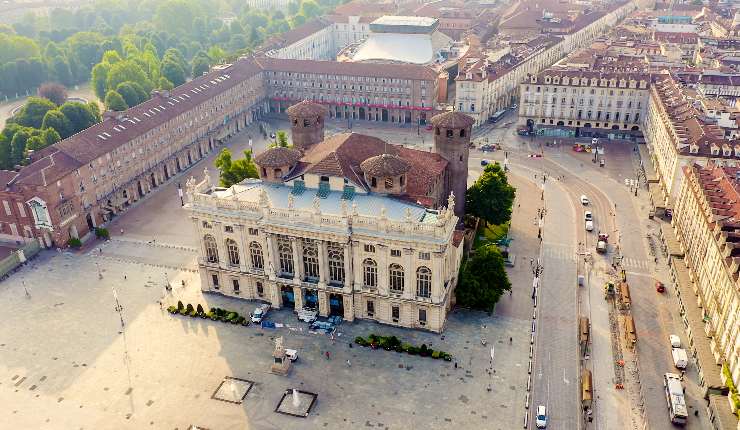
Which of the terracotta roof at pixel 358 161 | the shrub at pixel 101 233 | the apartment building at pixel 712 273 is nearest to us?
the apartment building at pixel 712 273

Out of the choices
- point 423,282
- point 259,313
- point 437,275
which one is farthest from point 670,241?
point 259,313

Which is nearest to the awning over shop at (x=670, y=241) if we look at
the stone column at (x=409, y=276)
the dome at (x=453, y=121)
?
the dome at (x=453, y=121)

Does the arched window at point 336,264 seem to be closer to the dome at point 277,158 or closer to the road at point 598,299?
the dome at point 277,158

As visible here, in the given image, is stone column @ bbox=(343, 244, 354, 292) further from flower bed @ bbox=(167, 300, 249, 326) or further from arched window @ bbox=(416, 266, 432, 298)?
flower bed @ bbox=(167, 300, 249, 326)

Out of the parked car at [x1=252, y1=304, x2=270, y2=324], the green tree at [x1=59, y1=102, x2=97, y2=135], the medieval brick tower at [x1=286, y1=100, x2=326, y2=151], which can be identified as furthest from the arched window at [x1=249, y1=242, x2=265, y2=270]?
the green tree at [x1=59, y1=102, x2=97, y2=135]

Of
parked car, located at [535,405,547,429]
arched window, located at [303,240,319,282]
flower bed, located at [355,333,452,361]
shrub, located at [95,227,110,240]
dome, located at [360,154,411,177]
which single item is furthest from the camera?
shrub, located at [95,227,110,240]

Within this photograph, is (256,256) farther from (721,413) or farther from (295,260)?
(721,413)
